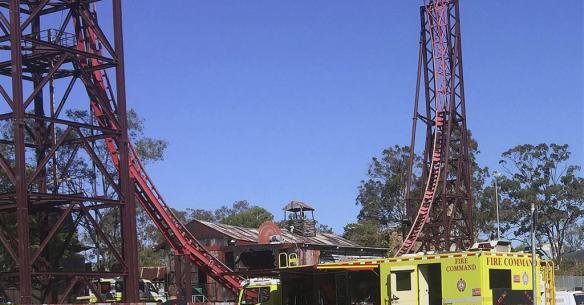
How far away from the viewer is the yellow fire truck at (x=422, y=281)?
890 inches

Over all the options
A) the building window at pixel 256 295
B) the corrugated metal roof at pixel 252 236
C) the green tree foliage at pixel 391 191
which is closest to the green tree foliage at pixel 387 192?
the green tree foliage at pixel 391 191

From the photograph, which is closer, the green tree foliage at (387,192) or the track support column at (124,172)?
the track support column at (124,172)

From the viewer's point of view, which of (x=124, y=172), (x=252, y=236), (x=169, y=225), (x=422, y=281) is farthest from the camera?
(x=252, y=236)

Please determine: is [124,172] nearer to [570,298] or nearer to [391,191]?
Result: [570,298]

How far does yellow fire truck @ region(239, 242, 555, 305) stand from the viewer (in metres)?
22.6

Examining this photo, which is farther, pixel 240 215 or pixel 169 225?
pixel 240 215

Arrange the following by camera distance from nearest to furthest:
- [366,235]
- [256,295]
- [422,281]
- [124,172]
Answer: [422,281] → [256,295] → [124,172] → [366,235]

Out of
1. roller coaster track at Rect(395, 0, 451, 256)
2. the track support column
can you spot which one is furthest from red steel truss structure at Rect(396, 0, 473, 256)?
the track support column

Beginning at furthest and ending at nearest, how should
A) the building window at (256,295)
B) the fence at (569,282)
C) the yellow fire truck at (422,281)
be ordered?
the fence at (569,282) < the building window at (256,295) < the yellow fire truck at (422,281)

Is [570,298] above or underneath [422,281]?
underneath

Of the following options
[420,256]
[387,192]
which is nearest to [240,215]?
[387,192]

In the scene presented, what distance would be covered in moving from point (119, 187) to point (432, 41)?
3090 cm

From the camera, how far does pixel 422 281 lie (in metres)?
23.6

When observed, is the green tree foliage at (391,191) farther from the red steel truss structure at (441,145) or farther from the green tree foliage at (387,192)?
the red steel truss structure at (441,145)
